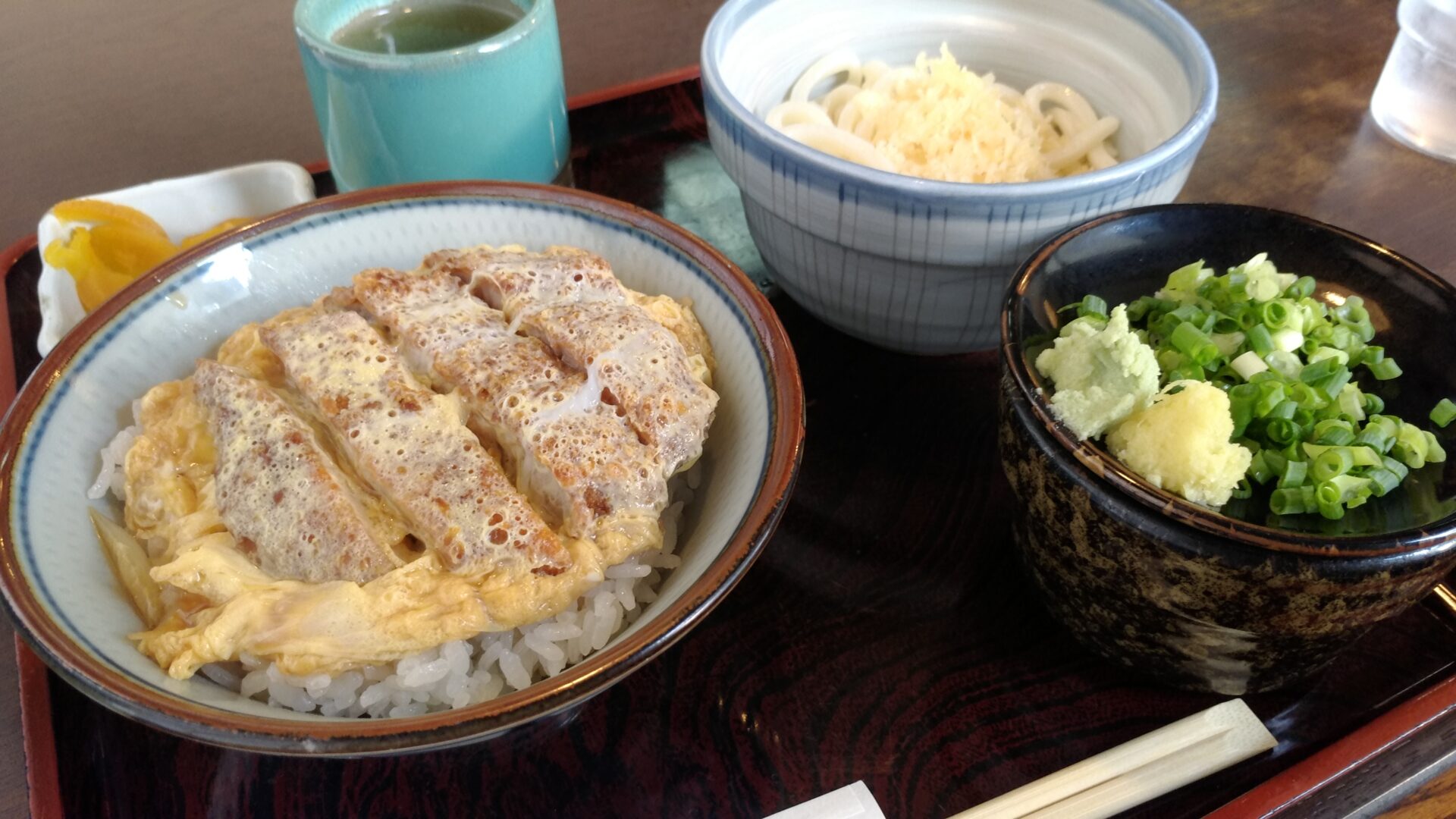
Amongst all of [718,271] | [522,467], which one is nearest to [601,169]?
[718,271]

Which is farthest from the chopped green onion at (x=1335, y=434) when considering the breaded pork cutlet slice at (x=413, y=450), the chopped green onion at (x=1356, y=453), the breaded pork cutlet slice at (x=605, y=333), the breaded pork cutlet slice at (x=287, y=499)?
the breaded pork cutlet slice at (x=287, y=499)

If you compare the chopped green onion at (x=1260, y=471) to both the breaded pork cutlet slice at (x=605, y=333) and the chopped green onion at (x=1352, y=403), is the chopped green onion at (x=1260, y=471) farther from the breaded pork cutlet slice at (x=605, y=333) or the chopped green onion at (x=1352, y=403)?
the breaded pork cutlet slice at (x=605, y=333)

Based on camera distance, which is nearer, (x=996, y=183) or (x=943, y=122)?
(x=996, y=183)

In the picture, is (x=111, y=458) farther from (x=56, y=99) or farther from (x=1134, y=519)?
(x=56, y=99)

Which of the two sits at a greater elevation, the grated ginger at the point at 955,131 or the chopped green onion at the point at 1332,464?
the grated ginger at the point at 955,131

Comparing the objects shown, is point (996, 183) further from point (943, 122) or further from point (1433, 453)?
point (1433, 453)

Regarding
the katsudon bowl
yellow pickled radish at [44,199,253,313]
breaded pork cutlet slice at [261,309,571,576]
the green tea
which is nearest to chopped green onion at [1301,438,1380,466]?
the katsudon bowl

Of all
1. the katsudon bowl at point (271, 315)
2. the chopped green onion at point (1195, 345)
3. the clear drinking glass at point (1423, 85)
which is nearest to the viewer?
the katsudon bowl at point (271, 315)

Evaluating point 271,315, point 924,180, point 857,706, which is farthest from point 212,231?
point 857,706
